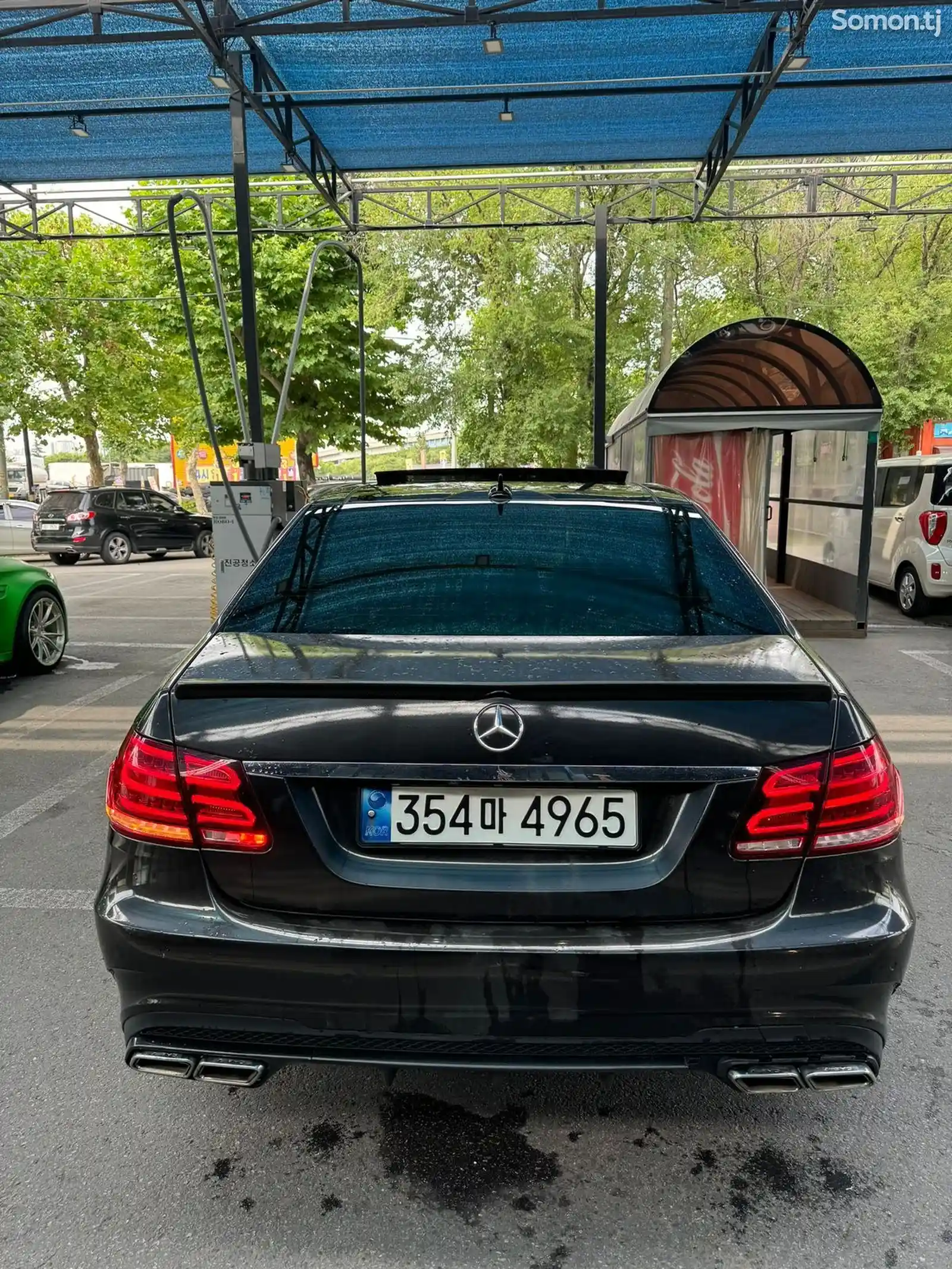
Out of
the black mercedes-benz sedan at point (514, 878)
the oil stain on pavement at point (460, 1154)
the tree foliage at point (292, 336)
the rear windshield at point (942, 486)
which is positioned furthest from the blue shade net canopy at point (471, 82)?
the tree foliage at point (292, 336)

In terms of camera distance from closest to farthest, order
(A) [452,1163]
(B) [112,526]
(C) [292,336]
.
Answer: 1. (A) [452,1163]
2. (B) [112,526]
3. (C) [292,336]

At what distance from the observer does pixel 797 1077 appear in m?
1.99

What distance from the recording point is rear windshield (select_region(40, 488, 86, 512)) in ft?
69.2

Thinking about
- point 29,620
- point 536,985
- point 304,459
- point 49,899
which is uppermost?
point 304,459

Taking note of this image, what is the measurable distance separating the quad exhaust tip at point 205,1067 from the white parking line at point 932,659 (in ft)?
24.8

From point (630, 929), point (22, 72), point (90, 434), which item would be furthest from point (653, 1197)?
point (90, 434)

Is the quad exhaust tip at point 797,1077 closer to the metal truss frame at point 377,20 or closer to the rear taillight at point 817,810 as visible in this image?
the rear taillight at point 817,810

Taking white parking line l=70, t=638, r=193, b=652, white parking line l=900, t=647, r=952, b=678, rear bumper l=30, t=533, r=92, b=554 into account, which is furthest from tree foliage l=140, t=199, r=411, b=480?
white parking line l=900, t=647, r=952, b=678

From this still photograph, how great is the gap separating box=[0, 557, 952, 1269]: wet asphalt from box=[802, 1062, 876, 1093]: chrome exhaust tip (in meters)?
0.38

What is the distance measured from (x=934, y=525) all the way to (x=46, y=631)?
9.35m

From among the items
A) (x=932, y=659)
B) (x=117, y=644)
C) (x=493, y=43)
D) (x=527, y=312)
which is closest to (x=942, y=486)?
(x=932, y=659)

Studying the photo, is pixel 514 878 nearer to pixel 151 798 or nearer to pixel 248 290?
pixel 151 798

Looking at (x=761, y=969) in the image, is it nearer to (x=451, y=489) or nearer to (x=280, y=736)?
(x=280, y=736)

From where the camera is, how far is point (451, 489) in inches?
124
